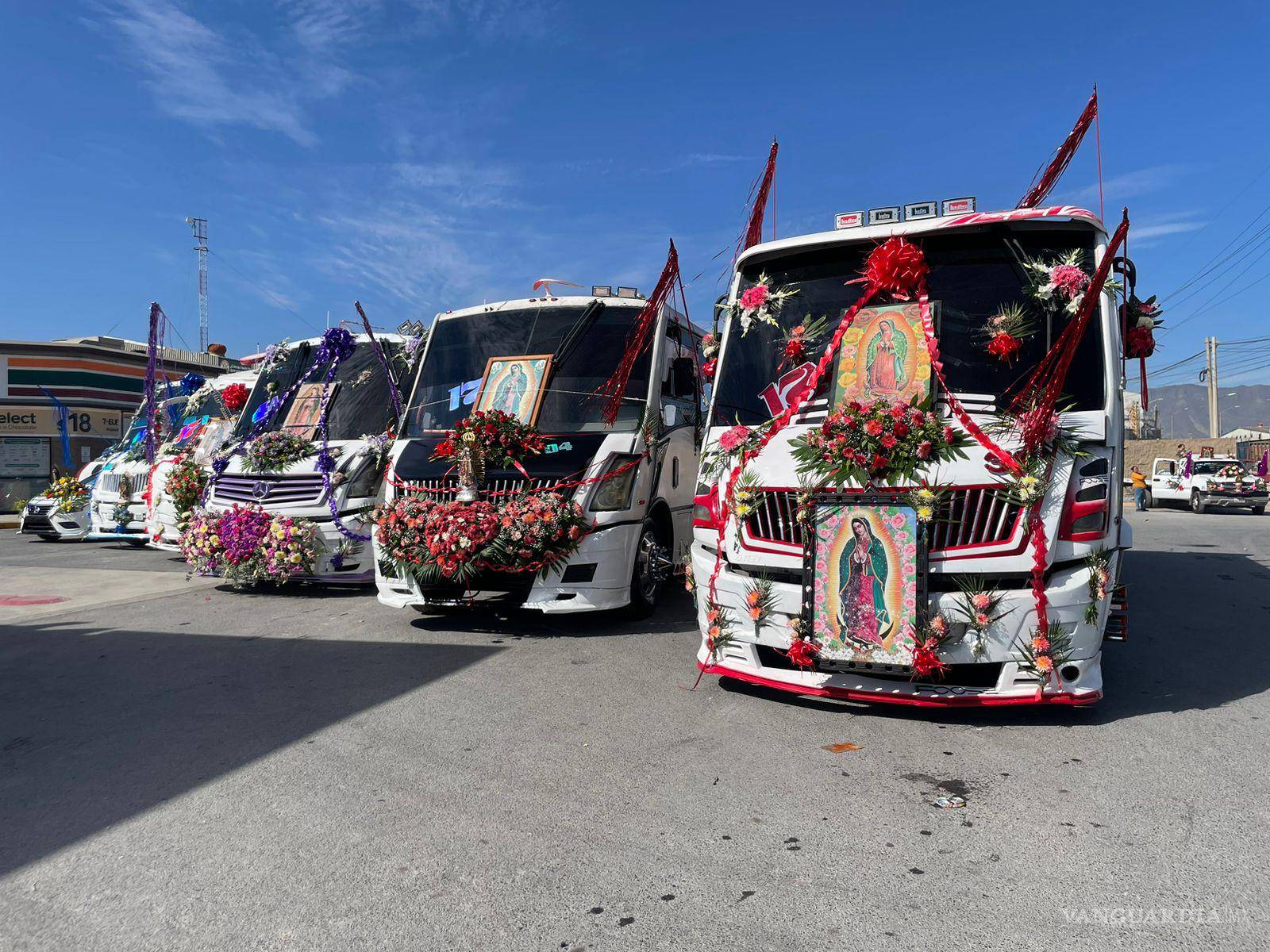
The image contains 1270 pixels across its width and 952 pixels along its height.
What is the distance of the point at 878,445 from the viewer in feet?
15.2

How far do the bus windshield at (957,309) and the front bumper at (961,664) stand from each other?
112 cm

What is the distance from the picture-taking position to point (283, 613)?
8.19 m

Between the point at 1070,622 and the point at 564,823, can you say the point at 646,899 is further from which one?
the point at 1070,622

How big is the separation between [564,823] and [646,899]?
0.66 m

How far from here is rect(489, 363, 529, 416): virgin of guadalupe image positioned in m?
7.45

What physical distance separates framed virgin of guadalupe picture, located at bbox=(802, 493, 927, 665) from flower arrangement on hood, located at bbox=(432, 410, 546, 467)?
9.91 ft

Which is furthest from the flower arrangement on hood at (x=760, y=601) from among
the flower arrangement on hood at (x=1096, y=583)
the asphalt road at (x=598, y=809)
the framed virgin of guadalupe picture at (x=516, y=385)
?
the framed virgin of guadalupe picture at (x=516, y=385)

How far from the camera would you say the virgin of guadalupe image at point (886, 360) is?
5000 mm

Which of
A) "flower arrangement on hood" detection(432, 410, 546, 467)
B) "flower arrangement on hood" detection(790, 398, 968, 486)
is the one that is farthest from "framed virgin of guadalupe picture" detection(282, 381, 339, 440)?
"flower arrangement on hood" detection(790, 398, 968, 486)

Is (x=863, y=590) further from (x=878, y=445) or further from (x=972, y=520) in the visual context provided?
(x=878, y=445)

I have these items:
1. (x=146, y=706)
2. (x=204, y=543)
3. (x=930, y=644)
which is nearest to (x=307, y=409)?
(x=204, y=543)

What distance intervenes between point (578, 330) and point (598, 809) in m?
5.09

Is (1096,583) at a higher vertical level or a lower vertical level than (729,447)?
lower

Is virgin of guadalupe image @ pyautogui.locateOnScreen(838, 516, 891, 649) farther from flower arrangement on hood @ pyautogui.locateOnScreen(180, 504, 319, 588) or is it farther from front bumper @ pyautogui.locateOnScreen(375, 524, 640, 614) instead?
flower arrangement on hood @ pyautogui.locateOnScreen(180, 504, 319, 588)
